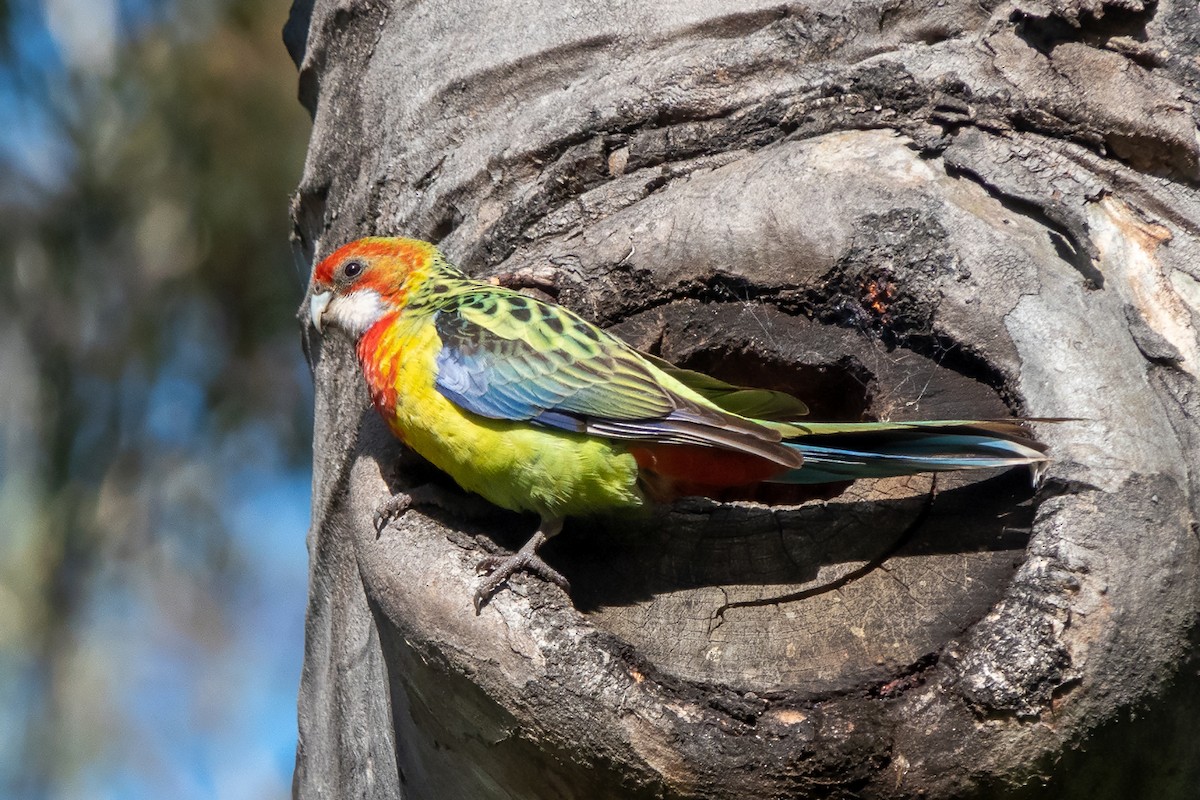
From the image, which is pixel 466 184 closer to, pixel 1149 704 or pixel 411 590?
pixel 411 590

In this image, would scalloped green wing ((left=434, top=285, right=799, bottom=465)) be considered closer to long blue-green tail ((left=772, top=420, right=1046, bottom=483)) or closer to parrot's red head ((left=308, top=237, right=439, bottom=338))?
long blue-green tail ((left=772, top=420, right=1046, bottom=483))

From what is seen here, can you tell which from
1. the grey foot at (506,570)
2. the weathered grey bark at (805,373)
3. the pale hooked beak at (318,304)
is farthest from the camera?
the pale hooked beak at (318,304)

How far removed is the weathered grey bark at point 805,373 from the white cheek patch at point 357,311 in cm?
14

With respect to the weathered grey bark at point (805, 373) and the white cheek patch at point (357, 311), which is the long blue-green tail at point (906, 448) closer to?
the weathered grey bark at point (805, 373)

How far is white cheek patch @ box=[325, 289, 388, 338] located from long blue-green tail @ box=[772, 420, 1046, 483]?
138cm

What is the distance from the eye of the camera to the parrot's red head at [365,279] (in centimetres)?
350

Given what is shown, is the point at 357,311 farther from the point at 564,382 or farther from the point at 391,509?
the point at 391,509

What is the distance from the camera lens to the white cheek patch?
3.58 metres

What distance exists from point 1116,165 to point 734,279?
1.01 metres

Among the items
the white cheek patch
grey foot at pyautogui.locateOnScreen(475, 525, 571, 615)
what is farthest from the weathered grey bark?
the white cheek patch

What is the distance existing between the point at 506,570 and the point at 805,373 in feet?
3.24

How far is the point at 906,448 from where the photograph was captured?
8.80ft

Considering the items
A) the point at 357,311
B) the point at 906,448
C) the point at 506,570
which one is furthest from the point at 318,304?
the point at 906,448

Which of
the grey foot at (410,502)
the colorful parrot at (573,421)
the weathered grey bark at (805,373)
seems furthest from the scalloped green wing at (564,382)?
the grey foot at (410,502)
